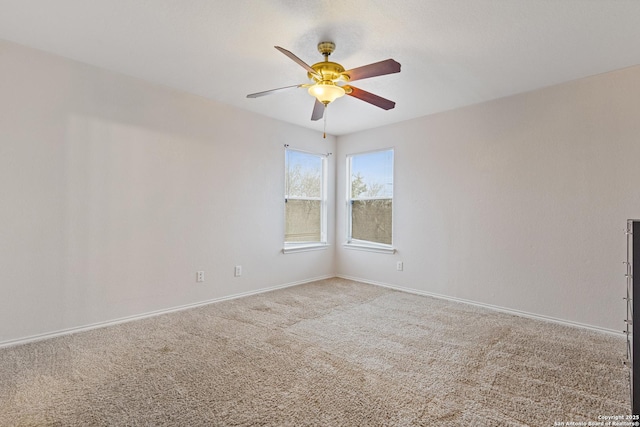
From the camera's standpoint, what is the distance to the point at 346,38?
2396mm

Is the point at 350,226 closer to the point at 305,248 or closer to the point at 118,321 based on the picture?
the point at 305,248

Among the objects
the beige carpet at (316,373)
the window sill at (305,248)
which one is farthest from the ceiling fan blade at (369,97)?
the window sill at (305,248)

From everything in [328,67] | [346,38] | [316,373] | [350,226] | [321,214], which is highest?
[346,38]

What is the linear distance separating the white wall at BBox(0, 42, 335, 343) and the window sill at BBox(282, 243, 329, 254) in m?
0.42

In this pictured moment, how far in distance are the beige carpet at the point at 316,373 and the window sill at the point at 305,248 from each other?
1424 mm

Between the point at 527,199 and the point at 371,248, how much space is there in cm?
218

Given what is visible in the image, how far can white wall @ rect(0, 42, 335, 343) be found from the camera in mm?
2568

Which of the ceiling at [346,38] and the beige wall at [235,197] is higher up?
the ceiling at [346,38]

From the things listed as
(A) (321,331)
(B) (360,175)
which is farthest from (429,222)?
(A) (321,331)

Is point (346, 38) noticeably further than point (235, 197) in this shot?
No

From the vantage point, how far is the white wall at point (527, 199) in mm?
2895

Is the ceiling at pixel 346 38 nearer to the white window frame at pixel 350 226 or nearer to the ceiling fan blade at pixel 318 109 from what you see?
the ceiling fan blade at pixel 318 109

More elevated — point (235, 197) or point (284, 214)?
point (235, 197)

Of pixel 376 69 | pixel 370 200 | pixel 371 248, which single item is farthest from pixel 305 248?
pixel 376 69
